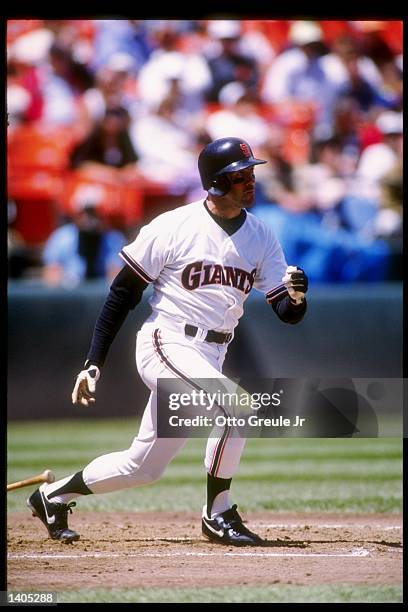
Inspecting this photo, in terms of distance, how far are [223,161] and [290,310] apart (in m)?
0.64

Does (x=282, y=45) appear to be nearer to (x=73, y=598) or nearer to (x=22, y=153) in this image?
(x=22, y=153)

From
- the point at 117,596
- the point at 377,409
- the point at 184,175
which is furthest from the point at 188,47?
the point at 117,596

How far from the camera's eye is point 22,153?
959cm

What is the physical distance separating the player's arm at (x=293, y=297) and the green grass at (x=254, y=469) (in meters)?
1.47

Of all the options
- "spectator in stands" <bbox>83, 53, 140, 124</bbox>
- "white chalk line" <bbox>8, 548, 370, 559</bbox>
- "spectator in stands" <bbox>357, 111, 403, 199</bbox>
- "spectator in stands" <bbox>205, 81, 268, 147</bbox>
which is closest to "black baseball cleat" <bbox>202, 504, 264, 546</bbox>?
"white chalk line" <bbox>8, 548, 370, 559</bbox>

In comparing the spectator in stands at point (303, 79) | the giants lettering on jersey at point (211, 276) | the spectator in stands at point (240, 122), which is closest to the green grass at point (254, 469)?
the giants lettering on jersey at point (211, 276)

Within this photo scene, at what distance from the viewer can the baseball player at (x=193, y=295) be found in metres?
4.25

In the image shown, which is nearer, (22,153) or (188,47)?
(22,153)

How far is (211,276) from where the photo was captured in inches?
169

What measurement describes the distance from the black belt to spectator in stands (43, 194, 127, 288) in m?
4.15

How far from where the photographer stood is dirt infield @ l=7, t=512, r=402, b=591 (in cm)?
389

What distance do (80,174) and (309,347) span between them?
250 centimetres

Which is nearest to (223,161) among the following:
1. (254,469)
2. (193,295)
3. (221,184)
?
(221,184)

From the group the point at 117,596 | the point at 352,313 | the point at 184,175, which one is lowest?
the point at 117,596
